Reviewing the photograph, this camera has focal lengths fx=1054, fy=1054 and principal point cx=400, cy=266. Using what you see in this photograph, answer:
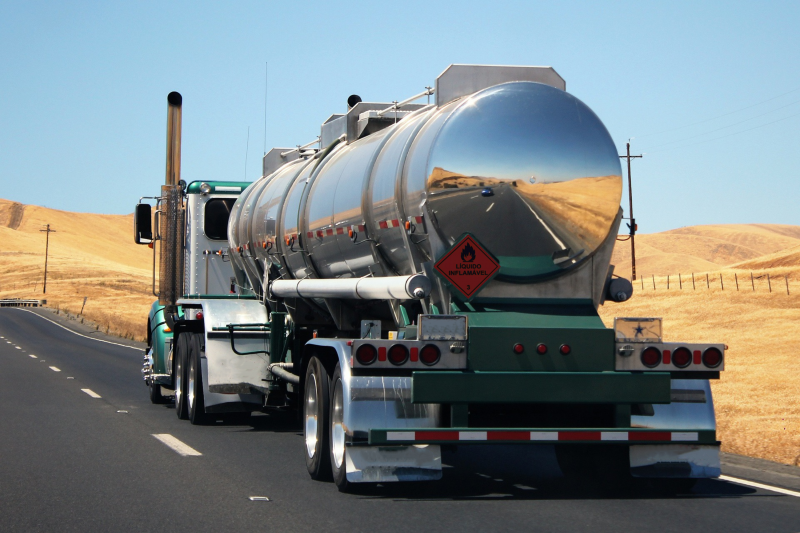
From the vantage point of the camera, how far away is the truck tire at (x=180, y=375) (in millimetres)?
14266

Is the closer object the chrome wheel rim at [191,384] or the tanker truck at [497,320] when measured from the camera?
the tanker truck at [497,320]

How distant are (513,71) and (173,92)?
9.03 m

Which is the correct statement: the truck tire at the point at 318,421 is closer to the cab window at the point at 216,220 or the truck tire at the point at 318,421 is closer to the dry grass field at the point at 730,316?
the dry grass field at the point at 730,316

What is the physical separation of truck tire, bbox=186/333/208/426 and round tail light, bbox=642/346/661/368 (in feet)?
22.2

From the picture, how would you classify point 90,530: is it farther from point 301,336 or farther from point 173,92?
point 173,92

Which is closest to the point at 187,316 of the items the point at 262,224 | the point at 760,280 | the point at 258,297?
the point at 258,297

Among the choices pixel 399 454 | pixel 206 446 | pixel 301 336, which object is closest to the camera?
pixel 399 454

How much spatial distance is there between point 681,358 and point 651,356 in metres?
0.26

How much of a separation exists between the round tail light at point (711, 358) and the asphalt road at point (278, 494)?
1035 millimetres

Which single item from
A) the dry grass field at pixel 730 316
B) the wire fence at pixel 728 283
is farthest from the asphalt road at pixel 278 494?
the wire fence at pixel 728 283

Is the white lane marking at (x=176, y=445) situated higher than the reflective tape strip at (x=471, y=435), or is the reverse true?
the reflective tape strip at (x=471, y=435)

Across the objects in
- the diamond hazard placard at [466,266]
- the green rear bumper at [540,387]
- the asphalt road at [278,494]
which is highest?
the diamond hazard placard at [466,266]

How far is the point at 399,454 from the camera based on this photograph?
25.7 ft

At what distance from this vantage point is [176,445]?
1140 centimetres
